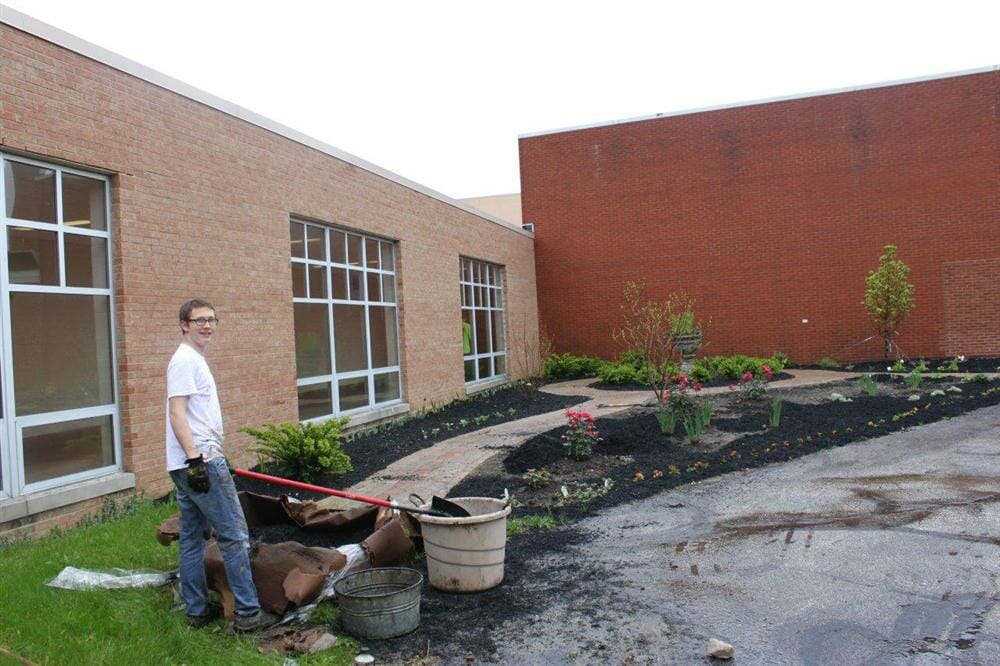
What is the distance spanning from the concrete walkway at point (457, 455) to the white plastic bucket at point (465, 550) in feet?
8.48

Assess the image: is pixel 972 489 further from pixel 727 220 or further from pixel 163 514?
pixel 727 220

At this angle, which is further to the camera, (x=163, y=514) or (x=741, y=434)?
(x=741, y=434)

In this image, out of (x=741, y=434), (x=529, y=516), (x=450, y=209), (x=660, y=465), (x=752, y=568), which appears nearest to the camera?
(x=752, y=568)

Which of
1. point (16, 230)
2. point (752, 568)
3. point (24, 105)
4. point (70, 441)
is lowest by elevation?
point (752, 568)

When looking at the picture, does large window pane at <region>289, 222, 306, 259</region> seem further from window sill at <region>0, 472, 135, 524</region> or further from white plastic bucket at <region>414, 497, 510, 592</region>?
white plastic bucket at <region>414, 497, 510, 592</region>

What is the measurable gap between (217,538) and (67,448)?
3.23 metres

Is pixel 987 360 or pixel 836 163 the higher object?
pixel 836 163

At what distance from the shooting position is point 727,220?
67.1ft

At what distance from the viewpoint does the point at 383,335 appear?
12797mm

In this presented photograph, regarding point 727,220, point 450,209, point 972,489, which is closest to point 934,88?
point 727,220

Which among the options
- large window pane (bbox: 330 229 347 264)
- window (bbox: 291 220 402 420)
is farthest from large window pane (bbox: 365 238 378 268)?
large window pane (bbox: 330 229 347 264)

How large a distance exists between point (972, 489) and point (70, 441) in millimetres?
8343

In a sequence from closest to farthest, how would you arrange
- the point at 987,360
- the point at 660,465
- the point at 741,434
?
the point at 660,465, the point at 741,434, the point at 987,360

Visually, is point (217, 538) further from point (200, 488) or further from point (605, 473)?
point (605, 473)
